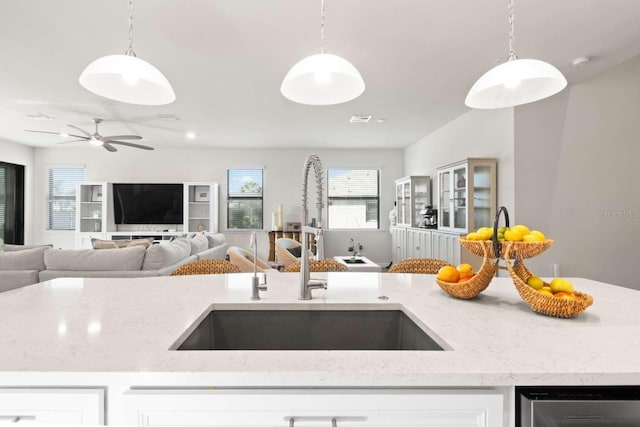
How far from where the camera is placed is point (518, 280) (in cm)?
114

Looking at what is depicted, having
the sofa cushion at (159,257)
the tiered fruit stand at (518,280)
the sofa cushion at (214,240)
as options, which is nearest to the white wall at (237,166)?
the sofa cushion at (214,240)

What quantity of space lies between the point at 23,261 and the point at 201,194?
4189mm

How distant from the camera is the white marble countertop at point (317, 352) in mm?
731

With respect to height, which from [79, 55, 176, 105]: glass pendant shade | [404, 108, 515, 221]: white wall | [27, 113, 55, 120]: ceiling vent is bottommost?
[79, 55, 176, 105]: glass pendant shade

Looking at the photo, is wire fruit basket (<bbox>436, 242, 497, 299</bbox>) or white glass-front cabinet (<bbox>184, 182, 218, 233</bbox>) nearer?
wire fruit basket (<bbox>436, 242, 497, 299</bbox>)

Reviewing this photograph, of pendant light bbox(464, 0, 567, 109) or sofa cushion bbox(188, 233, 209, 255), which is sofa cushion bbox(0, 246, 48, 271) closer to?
sofa cushion bbox(188, 233, 209, 255)

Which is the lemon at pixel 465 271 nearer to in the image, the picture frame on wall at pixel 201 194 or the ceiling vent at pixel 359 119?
the ceiling vent at pixel 359 119

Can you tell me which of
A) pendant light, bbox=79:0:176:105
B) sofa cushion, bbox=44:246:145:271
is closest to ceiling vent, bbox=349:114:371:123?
sofa cushion, bbox=44:246:145:271

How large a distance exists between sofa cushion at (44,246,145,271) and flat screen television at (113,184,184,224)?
157 inches

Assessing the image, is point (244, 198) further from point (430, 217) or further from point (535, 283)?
point (535, 283)

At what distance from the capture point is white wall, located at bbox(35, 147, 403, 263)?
23.9 ft

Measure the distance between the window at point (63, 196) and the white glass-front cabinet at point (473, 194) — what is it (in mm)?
7210

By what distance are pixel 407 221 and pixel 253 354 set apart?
5708 millimetres

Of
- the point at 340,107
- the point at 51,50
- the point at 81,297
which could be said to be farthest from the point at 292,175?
the point at 81,297
